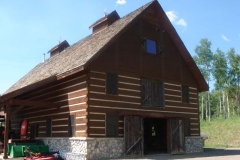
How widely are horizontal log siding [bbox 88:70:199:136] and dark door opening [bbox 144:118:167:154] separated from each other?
6.76ft

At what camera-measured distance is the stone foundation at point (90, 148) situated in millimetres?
17047

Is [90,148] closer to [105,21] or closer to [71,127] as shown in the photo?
[71,127]

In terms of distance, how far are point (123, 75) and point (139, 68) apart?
160 cm

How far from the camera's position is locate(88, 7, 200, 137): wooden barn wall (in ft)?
59.7

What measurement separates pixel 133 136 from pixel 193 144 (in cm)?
663

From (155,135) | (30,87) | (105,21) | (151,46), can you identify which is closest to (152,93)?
(151,46)

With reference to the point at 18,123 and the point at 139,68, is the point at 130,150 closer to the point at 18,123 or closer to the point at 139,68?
the point at 139,68

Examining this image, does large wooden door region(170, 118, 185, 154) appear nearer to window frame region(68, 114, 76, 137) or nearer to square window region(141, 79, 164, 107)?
square window region(141, 79, 164, 107)

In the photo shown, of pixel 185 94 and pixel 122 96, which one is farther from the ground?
pixel 185 94

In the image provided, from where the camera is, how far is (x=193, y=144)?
77.5 feet

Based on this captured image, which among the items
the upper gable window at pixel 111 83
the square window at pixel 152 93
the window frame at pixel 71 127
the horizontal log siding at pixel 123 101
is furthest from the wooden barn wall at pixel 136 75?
the window frame at pixel 71 127

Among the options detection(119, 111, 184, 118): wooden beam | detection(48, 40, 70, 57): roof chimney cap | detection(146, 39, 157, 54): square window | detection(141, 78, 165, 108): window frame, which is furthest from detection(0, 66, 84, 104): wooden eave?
detection(48, 40, 70, 57): roof chimney cap

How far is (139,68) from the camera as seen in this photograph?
2084cm

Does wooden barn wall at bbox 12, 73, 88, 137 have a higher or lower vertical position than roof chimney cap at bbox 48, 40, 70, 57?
lower
